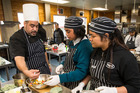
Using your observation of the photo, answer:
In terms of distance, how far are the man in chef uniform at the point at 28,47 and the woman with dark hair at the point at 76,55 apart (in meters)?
0.34

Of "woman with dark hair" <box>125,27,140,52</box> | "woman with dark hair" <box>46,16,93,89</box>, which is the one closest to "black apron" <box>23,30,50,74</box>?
"woman with dark hair" <box>46,16,93,89</box>

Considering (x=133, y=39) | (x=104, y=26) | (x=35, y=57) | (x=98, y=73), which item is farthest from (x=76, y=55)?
(x=133, y=39)

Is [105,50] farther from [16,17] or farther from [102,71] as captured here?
[16,17]

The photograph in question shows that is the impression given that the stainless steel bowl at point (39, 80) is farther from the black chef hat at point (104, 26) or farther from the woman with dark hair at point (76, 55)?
the black chef hat at point (104, 26)

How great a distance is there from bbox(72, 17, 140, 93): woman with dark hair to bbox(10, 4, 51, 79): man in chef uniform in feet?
2.28

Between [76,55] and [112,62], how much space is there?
40cm

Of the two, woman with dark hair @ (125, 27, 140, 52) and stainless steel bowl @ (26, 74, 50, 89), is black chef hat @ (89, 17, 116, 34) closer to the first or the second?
stainless steel bowl @ (26, 74, 50, 89)

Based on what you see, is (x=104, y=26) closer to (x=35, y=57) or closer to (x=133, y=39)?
(x=35, y=57)

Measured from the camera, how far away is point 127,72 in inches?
33.0

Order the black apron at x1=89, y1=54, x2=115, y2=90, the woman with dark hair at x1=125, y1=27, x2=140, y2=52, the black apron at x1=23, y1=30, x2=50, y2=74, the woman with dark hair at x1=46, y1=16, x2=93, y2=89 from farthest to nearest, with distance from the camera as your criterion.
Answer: the woman with dark hair at x1=125, y1=27, x2=140, y2=52 < the black apron at x1=23, y1=30, x2=50, y2=74 < the woman with dark hair at x1=46, y1=16, x2=93, y2=89 < the black apron at x1=89, y1=54, x2=115, y2=90

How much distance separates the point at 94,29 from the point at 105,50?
0.74 feet

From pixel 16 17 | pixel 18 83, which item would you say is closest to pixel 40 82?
pixel 18 83

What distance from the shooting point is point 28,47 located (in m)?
1.37

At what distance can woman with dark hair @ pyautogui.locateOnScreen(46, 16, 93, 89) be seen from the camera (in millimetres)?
1067
